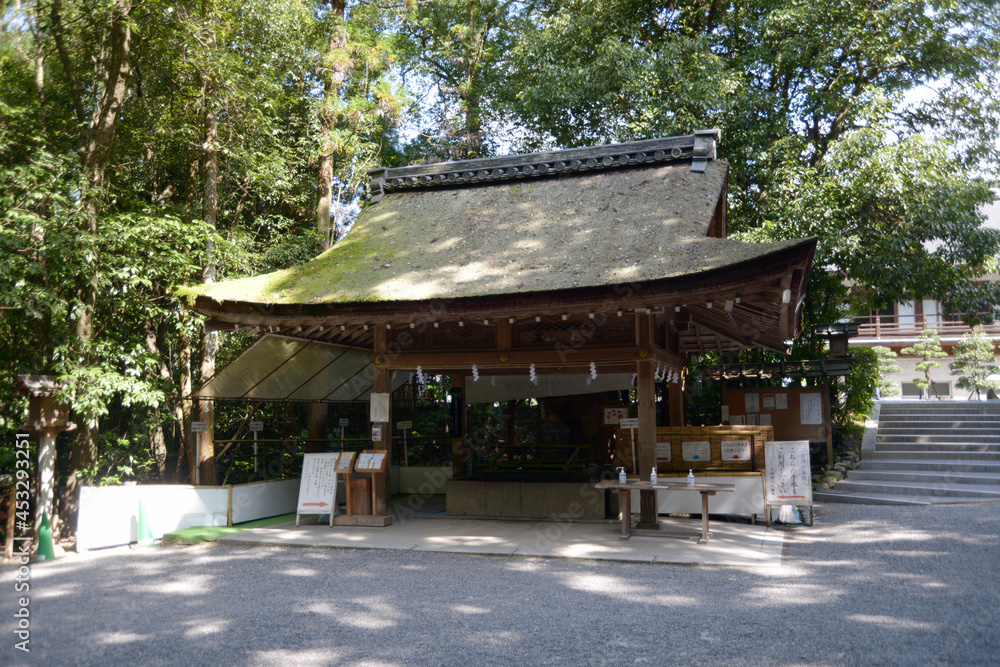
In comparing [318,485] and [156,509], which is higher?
[318,485]

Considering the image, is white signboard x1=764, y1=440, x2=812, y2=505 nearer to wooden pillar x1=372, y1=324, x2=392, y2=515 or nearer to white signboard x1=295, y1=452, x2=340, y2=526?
wooden pillar x1=372, y1=324, x2=392, y2=515

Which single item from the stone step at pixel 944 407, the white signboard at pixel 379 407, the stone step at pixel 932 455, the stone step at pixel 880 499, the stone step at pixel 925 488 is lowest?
the stone step at pixel 880 499

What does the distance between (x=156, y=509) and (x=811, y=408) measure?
10159 millimetres

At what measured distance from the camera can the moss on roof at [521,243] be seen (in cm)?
708

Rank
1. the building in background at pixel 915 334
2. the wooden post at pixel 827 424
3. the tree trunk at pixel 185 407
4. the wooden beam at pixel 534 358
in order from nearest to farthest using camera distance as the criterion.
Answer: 1. the wooden beam at pixel 534 358
2. the tree trunk at pixel 185 407
3. the wooden post at pixel 827 424
4. the building in background at pixel 915 334

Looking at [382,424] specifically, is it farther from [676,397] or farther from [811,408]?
[811,408]

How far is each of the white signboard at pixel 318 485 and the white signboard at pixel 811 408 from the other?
7.92 m

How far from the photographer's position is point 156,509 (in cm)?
813

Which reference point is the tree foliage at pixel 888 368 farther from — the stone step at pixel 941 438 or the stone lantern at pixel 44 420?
the stone lantern at pixel 44 420

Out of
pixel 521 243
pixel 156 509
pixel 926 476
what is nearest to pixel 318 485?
pixel 156 509

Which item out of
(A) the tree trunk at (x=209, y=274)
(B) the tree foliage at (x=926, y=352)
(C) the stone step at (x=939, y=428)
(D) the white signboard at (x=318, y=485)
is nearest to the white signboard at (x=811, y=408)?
(C) the stone step at (x=939, y=428)

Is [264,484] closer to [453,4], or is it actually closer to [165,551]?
[165,551]

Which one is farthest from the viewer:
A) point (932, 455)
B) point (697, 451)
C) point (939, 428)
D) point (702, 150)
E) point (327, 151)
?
point (939, 428)

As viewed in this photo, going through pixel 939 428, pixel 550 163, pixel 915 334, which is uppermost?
pixel 550 163
